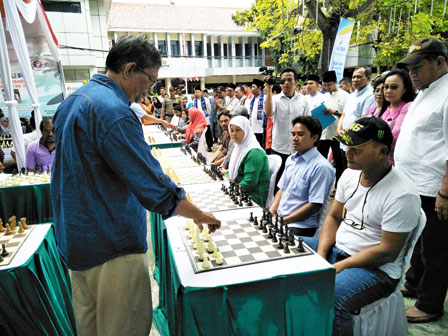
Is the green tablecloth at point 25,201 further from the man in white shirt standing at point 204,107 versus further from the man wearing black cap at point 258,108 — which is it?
the man in white shirt standing at point 204,107

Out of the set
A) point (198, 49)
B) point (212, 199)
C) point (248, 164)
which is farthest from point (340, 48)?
point (198, 49)

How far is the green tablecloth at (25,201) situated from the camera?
12.1ft

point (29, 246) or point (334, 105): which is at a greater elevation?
point (334, 105)

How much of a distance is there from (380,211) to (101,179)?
167cm

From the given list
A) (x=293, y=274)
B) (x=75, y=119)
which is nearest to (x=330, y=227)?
(x=293, y=274)

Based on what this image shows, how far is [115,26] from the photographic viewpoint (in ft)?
88.4

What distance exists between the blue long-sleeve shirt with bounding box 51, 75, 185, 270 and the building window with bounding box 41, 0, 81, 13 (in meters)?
18.5

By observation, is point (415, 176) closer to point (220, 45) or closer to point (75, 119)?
point (75, 119)

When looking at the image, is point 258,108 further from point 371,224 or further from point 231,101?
point 371,224

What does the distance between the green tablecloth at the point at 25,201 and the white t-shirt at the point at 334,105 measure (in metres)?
4.39

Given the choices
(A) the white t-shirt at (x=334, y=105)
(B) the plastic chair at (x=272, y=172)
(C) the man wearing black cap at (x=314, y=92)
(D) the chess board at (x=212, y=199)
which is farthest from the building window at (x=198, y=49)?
(D) the chess board at (x=212, y=199)

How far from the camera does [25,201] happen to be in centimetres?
373

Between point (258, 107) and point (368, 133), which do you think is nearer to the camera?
point (368, 133)

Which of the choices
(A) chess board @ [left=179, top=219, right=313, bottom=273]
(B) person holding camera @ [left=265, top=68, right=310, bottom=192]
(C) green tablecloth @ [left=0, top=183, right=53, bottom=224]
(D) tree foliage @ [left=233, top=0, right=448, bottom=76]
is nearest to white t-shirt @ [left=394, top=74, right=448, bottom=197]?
(A) chess board @ [left=179, top=219, right=313, bottom=273]
